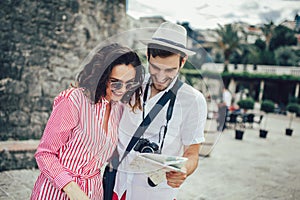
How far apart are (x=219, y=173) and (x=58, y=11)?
3625 mm

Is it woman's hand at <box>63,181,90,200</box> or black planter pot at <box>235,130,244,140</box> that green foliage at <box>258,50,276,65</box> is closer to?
black planter pot at <box>235,130,244,140</box>

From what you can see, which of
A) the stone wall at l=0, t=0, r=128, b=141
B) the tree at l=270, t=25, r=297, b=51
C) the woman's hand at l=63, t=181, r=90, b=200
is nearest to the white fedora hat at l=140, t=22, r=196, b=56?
the woman's hand at l=63, t=181, r=90, b=200

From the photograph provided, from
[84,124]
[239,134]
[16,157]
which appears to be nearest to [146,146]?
[84,124]

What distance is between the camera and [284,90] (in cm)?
2595

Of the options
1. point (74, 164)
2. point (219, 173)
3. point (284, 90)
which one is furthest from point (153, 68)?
point (284, 90)

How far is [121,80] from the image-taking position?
141cm

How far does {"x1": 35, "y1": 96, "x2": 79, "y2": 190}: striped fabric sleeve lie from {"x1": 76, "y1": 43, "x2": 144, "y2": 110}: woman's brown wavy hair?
11 cm

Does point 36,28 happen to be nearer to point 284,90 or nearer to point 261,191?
point 261,191

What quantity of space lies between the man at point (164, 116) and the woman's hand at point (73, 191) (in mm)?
227

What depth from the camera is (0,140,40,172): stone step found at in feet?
14.4

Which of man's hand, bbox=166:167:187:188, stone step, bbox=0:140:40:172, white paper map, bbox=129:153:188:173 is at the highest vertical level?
white paper map, bbox=129:153:188:173

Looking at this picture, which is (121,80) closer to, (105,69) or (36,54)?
(105,69)

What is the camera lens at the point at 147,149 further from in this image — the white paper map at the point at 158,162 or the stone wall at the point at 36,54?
the stone wall at the point at 36,54

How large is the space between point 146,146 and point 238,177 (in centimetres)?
455
